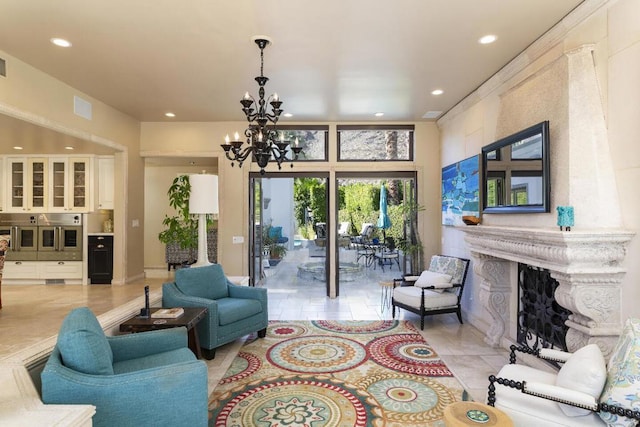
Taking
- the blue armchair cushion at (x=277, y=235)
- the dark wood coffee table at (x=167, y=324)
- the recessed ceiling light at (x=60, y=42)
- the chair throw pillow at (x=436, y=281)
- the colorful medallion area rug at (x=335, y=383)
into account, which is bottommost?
the colorful medallion area rug at (x=335, y=383)

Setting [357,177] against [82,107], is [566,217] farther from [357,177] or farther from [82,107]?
[82,107]

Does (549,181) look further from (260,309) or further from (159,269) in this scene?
(159,269)

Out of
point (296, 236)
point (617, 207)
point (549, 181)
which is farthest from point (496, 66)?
point (296, 236)

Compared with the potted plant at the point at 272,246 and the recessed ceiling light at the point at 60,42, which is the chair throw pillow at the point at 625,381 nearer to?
the recessed ceiling light at the point at 60,42

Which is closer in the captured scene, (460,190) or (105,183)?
(460,190)

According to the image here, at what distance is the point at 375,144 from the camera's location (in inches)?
252

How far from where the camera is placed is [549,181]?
→ 10.1 ft

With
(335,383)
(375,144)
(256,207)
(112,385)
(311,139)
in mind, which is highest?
(311,139)

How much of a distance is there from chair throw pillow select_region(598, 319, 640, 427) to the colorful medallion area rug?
1125 millimetres

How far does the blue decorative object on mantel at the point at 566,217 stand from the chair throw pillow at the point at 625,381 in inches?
36.0

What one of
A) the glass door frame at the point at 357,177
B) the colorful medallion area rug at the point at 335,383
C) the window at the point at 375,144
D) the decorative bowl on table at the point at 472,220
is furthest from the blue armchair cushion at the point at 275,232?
the decorative bowl on table at the point at 472,220

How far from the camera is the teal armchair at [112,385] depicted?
6.21 ft

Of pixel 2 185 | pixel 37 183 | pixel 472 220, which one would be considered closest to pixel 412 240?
pixel 472 220

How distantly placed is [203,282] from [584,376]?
3577mm
